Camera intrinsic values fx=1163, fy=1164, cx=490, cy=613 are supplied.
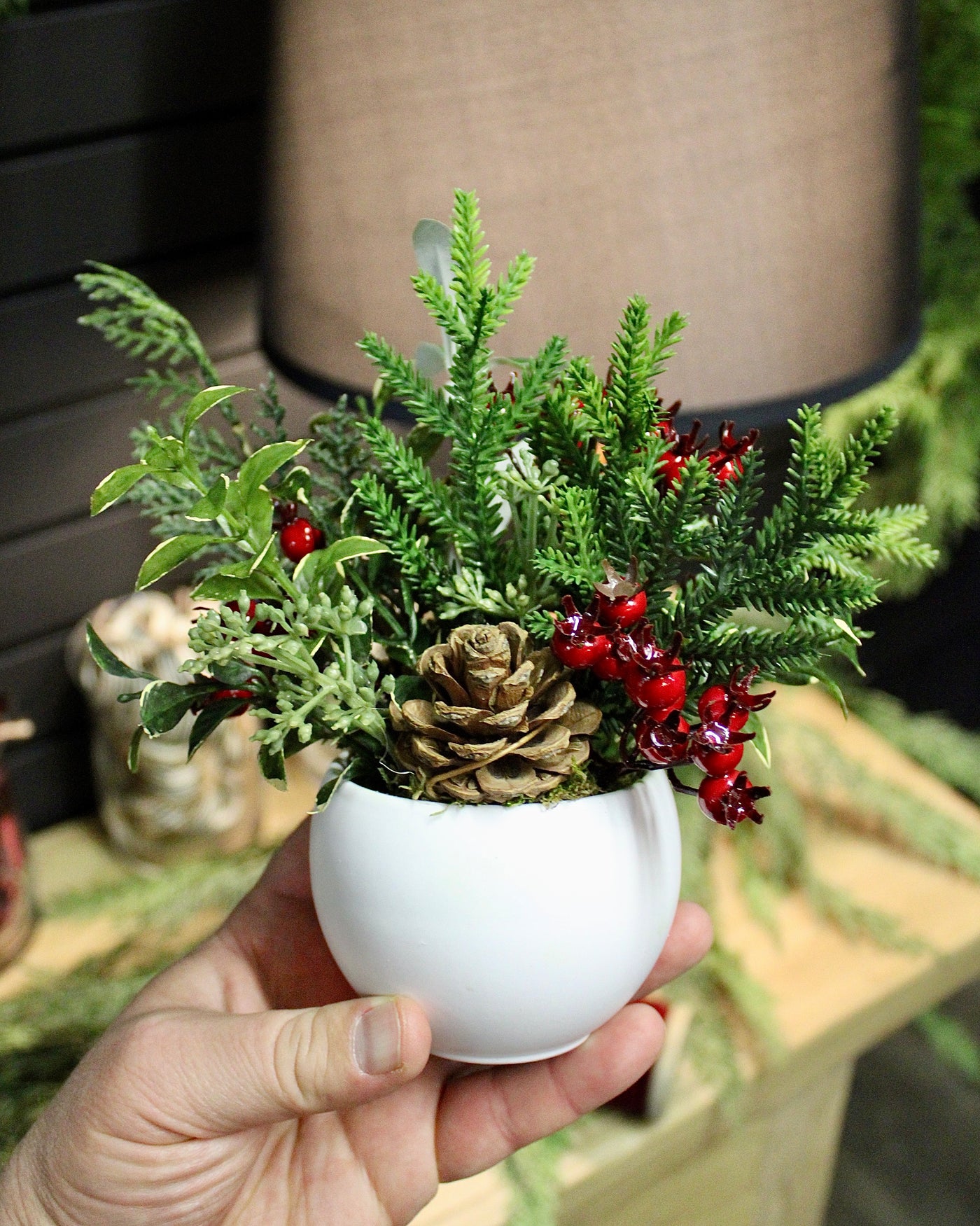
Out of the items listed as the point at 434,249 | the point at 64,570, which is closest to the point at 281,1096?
the point at 434,249

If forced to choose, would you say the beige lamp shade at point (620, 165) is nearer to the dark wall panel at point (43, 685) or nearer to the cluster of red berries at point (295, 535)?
the cluster of red berries at point (295, 535)

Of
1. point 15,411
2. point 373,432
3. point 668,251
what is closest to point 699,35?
point 668,251

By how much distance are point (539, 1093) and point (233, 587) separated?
32 cm

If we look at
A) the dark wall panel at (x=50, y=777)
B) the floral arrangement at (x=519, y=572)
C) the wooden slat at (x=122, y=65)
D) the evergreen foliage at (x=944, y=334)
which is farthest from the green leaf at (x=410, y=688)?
the evergreen foliage at (x=944, y=334)

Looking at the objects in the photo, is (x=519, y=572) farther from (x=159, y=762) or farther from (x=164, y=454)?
(x=159, y=762)

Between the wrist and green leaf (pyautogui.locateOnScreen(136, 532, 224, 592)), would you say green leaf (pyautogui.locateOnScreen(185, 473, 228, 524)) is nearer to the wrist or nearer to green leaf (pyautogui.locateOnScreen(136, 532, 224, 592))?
green leaf (pyautogui.locateOnScreen(136, 532, 224, 592))

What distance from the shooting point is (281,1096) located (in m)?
0.48

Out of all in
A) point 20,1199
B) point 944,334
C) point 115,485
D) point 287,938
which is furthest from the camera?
point 944,334

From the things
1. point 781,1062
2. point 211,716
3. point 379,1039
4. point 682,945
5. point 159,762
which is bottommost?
point 781,1062

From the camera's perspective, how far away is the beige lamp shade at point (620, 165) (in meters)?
0.66

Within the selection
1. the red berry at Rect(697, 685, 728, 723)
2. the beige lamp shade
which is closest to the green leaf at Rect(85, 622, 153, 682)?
the red berry at Rect(697, 685, 728, 723)

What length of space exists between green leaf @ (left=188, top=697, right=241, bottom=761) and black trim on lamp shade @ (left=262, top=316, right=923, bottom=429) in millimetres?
269

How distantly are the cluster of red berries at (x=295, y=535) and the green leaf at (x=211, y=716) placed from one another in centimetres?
6

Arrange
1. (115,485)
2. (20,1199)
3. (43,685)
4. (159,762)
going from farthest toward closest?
(43,685), (159,762), (20,1199), (115,485)
